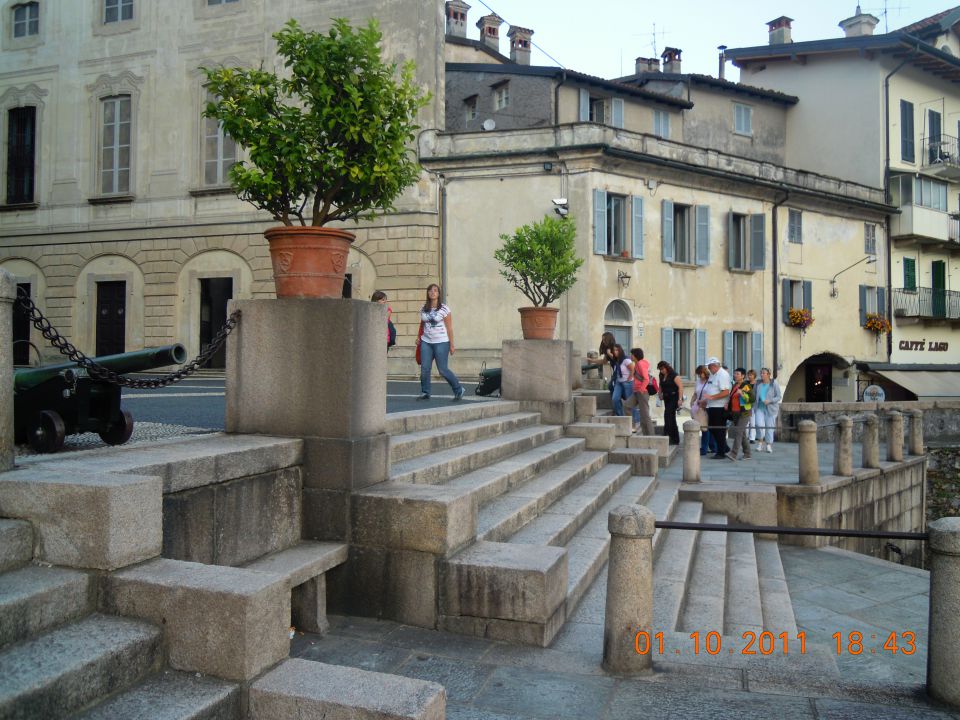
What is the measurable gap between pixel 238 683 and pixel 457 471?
3.49m

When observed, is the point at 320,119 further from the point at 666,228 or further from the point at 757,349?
the point at 757,349

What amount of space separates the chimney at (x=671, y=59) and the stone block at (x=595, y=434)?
2693 cm

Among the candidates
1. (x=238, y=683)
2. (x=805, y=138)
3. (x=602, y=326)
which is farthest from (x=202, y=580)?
(x=805, y=138)

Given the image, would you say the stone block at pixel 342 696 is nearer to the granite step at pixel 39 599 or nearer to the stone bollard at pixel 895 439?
the granite step at pixel 39 599

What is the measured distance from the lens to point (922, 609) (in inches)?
335

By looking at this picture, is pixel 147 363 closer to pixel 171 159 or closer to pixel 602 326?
pixel 602 326

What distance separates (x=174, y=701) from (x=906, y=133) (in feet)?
115

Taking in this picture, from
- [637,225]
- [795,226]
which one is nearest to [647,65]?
[795,226]

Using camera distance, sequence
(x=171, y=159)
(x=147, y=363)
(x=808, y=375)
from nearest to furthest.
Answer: (x=147, y=363)
(x=171, y=159)
(x=808, y=375)

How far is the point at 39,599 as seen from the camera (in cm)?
301

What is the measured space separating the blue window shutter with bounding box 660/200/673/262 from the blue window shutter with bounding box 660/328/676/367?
151 mm

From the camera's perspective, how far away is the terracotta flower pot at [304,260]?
509 centimetres

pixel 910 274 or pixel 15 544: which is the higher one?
pixel 910 274

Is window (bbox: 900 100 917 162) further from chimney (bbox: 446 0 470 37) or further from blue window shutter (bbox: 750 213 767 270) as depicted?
chimney (bbox: 446 0 470 37)
